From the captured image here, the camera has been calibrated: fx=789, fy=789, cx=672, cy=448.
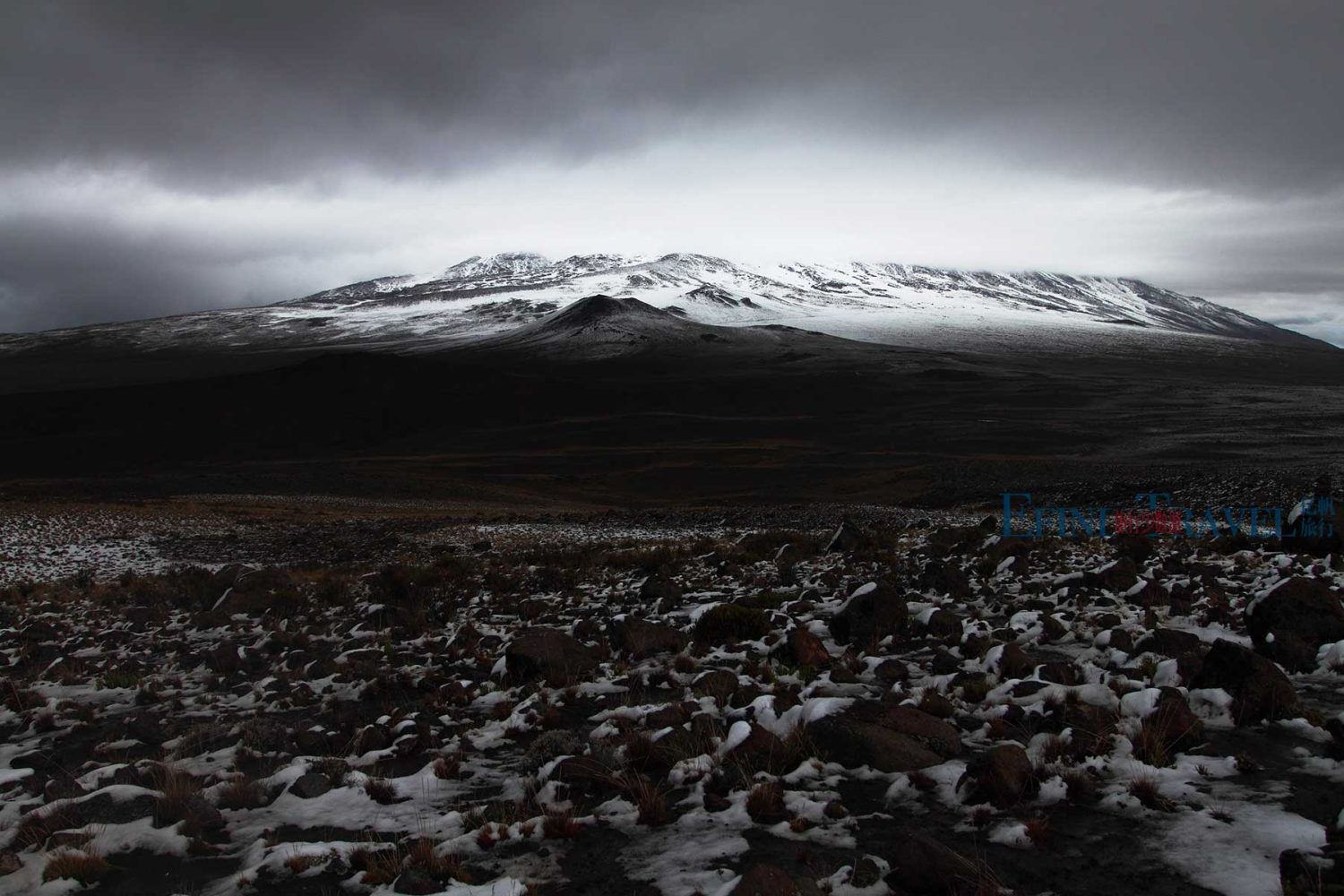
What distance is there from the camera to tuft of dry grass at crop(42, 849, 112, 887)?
17.3 feet

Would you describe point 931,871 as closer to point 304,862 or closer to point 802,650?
point 304,862

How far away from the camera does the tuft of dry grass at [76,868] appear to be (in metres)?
5.29

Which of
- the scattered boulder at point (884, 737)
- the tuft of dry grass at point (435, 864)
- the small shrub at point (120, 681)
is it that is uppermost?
the scattered boulder at point (884, 737)

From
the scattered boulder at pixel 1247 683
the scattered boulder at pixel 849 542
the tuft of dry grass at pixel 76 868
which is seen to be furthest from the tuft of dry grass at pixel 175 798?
the scattered boulder at pixel 849 542

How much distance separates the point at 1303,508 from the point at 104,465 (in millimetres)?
102278

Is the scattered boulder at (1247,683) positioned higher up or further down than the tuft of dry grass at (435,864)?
higher up

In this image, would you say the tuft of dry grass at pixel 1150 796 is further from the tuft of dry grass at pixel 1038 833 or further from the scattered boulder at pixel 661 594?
the scattered boulder at pixel 661 594

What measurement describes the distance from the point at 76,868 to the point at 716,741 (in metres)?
4.59

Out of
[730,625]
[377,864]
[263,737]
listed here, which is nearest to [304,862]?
[377,864]

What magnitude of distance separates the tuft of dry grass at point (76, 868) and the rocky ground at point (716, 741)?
21mm

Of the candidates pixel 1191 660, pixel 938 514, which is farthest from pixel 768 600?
pixel 938 514

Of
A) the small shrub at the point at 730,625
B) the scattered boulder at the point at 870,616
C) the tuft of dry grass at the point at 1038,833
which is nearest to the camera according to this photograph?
the tuft of dry grass at the point at 1038,833

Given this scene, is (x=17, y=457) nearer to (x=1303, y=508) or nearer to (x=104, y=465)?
(x=104, y=465)

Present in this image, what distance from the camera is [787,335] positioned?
199 m
